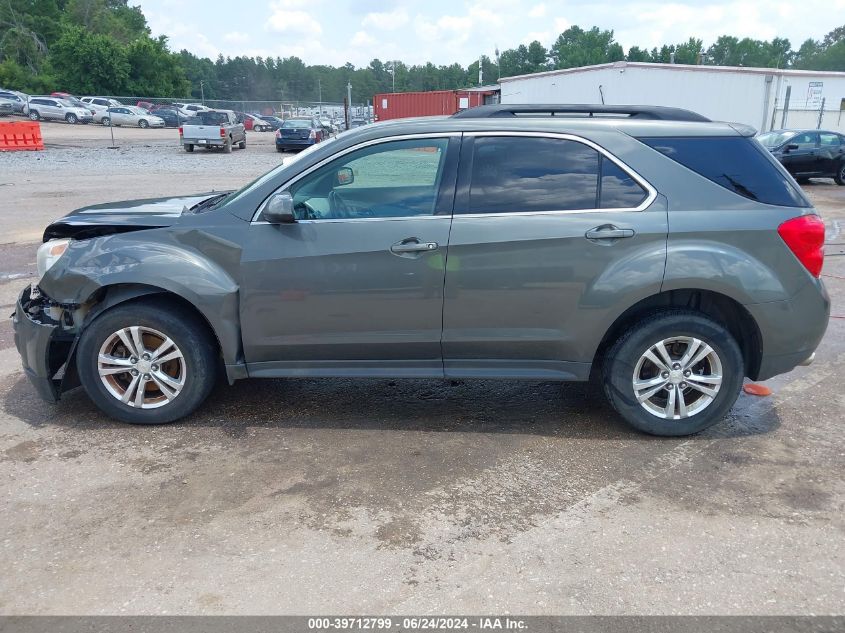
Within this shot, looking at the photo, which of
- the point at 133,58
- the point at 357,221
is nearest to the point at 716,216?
the point at 357,221

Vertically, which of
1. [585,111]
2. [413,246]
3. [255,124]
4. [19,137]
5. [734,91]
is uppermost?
[734,91]

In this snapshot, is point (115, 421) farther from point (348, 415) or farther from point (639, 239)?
point (639, 239)

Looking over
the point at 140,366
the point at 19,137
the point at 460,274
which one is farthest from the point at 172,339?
the point at 19,137

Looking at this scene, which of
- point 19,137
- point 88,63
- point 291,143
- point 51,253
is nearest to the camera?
point 51,253

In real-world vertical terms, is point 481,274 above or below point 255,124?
below

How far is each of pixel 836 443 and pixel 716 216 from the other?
154cm

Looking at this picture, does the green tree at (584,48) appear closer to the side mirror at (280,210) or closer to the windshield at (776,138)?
the windshield at (776,138)

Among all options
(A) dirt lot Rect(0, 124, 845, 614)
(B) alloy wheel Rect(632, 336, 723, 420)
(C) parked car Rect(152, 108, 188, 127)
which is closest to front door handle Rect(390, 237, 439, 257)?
(A) dirt lot Rect(0, 124, 845, 614)

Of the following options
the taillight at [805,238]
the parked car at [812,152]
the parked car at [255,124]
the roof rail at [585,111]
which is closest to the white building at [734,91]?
the parked car at [812,152]

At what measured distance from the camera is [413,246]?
13.3 feet

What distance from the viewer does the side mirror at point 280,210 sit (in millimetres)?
4078

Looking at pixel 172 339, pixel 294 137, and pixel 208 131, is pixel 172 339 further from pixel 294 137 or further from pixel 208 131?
pixel 294 137

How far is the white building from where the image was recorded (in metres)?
28.8

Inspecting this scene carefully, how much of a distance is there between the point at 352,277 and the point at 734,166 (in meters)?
2.31
